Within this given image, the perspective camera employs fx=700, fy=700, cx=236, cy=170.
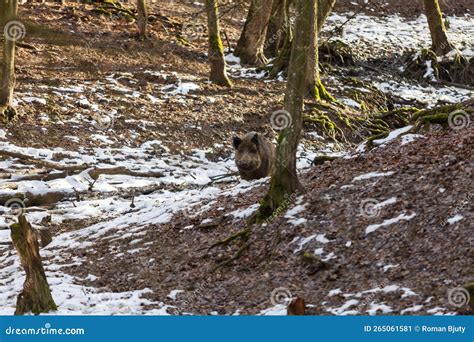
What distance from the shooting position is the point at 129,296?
996 cm

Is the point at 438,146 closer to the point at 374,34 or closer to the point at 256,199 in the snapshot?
the point at 256,199

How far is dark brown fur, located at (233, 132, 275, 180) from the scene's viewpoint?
15.1 metres

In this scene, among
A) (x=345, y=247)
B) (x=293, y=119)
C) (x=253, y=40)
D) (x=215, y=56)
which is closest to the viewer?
(x=345, y=247)

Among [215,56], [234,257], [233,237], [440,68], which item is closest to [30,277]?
[234,257]

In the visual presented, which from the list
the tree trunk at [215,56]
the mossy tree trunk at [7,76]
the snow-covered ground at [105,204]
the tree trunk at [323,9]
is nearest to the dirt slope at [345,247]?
the snow-covered ground at [105,204]

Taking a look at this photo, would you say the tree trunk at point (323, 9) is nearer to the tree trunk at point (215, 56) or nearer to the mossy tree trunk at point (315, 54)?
the mossy tree trunk at point (315, 54)

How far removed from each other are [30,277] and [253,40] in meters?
21.5

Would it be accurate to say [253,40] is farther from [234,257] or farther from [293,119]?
[234,257]

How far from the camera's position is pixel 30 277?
9281 mm

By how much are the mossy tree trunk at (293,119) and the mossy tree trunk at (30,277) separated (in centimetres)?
384

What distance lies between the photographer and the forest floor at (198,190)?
9.25 metres

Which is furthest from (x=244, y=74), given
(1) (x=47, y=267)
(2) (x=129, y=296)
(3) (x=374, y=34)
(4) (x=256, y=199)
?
(2) (x=129, y=296)

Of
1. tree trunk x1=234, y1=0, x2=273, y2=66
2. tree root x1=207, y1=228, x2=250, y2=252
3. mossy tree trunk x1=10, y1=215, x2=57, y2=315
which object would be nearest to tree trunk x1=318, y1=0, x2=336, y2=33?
tree trunk x1=234, y1=0, x2=273, y2=66

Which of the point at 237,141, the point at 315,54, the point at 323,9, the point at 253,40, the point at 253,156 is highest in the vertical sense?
the point at 323,9
